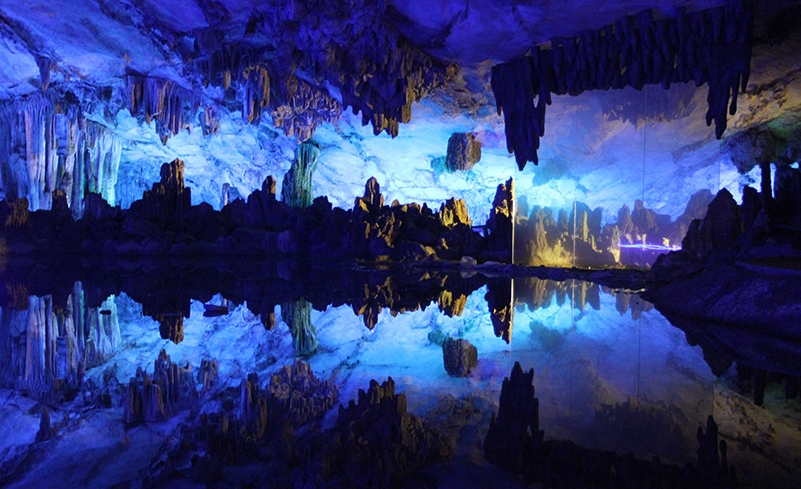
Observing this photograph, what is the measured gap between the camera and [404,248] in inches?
531

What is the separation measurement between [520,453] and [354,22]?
7.80 metres

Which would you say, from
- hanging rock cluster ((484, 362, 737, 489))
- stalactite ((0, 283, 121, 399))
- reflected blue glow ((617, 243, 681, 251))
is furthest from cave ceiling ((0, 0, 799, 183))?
hanging rock cluster ((484, 362, 737, 489))

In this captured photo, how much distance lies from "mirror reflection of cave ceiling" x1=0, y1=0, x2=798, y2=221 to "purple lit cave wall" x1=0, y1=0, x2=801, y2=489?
7 cm

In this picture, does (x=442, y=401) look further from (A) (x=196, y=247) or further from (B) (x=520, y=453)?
(A) (x=196, y=247)

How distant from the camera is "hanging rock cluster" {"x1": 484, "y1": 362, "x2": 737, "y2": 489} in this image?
1682 mm

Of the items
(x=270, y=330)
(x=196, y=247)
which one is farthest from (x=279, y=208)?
(x=270, y=330)

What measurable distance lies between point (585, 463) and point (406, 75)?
8.92 m

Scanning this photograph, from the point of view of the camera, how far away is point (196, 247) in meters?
14.5

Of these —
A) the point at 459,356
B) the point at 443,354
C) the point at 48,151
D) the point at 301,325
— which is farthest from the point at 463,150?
the point at 459,356

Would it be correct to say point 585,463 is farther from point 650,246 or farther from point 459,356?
point 650,246

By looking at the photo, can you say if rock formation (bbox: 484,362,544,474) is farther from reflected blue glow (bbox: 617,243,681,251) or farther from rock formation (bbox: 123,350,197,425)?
reflected blue glow (bbox: 617,243,681,251)

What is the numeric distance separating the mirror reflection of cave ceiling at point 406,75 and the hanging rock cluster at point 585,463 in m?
7.09

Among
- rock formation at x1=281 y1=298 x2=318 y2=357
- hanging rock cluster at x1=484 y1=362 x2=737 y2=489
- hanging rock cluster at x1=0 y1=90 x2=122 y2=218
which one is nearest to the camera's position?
hanging rock cluster at x1=484 y1=362 x2=737 y2=489

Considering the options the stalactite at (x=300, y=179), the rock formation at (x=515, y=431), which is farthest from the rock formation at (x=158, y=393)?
the stalactite at (x=300, y=179)
